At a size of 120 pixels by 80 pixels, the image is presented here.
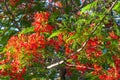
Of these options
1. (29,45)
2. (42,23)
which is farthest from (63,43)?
(29,45)

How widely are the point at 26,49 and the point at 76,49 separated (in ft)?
4.34

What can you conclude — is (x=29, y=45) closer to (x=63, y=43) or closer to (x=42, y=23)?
(x=42, y=23)

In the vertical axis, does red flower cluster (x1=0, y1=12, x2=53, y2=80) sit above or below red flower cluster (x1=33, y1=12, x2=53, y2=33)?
below

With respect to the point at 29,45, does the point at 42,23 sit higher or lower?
higher

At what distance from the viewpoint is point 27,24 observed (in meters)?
13.8

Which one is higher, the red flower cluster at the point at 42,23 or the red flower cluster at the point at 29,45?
the red flower cluster at the point at 42,23

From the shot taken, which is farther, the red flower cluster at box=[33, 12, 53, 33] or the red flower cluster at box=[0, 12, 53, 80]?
the red flower cluster at box=[33, 12, 53, 33]

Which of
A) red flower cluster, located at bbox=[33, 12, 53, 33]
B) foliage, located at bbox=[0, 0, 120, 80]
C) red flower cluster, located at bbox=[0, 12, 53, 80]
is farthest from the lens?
red flower cluster, located at bbox=[33, 12, 53, 33]

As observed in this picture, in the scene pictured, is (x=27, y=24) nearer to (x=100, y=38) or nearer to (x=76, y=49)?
(x=76, y=49)

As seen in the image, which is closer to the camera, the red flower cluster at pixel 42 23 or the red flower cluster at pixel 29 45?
the red flower cluster at pixel 29 45

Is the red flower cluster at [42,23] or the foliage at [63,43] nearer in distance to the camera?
the foliage at [63,43]

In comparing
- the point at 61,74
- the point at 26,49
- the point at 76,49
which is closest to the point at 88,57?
the point at 76,49

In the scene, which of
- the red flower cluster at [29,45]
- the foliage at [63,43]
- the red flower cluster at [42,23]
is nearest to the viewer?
the foliage at [63,43]

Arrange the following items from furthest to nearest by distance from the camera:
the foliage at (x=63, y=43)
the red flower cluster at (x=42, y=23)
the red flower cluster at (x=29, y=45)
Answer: the red flower cluster at (x=42, y=23) → the red flower cluster at (x=29, y=45) → the foliage at (x=63, y=43)
